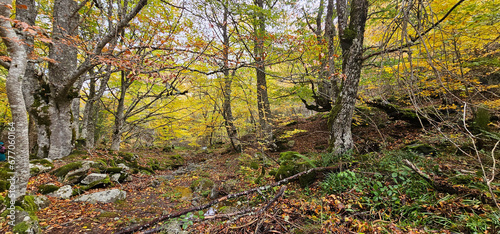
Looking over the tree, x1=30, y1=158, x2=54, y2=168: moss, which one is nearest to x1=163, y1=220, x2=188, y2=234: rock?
x1=30, y1=158, x2=54, y2=168: moss

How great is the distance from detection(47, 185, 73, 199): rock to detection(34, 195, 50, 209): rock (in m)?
0.33

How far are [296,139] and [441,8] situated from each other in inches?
287

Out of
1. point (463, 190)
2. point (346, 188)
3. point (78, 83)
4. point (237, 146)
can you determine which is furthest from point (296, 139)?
point (78, 83)

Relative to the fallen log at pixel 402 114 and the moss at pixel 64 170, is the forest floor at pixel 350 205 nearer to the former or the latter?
the moss at pixel 64 170

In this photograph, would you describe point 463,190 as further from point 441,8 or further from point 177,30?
point 177,30

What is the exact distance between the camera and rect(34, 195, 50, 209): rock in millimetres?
3827

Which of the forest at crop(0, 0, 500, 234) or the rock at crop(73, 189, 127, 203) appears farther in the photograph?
the rock at crop(73, 189, 127, 203)

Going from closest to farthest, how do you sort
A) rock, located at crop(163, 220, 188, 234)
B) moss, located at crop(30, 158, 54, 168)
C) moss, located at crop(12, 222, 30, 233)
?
1. moss, located at crop(12, 222, 30, 233)
2. rock, located at crop(163, 220, 188, 234)
3. moss, located at crop(30, 158, 54, 168)

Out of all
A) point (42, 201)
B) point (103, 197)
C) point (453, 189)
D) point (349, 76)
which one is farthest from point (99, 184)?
point (453, 189)

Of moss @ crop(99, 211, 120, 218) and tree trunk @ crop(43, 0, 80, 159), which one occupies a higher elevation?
tree trunk @ crop(43, 0, 80, 159)

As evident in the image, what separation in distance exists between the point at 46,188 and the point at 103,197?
1.24 m

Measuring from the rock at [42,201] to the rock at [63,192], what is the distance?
0.33 m

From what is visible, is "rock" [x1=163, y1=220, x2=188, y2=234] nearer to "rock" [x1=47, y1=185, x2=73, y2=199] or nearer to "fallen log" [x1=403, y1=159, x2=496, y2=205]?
"rock" [x1=47, y1=185, x2=73, y2=199]

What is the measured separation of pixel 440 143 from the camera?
15.6 feet
